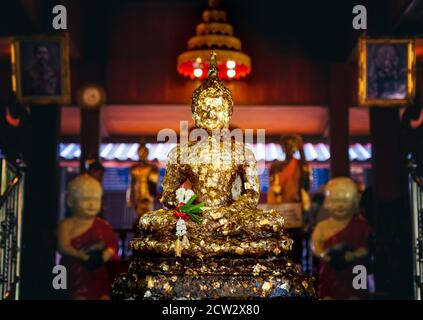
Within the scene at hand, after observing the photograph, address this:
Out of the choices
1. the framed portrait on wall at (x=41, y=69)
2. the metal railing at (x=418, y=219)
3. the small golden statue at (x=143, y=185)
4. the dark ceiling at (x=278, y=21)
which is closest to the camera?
the metal railing at (x=418, y=219)

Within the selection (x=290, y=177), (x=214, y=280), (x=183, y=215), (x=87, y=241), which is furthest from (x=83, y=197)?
(x=214, y=280)

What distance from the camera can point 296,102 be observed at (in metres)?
7.53

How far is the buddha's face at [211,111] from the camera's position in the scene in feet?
11.1

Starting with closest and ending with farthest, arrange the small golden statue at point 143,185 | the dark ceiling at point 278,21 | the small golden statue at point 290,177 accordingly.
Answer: the small golden statue at point 290,177 → the small golden statue at point 143,185 → the dark ceiling at point 278,21

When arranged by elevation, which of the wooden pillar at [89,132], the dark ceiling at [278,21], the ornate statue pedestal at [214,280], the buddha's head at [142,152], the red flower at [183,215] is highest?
the dark ceiling at [278,21]

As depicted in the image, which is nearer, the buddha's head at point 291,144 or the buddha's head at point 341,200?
the buddha's head at point 341,200

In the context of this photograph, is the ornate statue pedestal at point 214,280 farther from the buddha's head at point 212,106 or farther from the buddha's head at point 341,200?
the buddha's head at point 341,200

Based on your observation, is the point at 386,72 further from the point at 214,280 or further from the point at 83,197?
the point at 214,280

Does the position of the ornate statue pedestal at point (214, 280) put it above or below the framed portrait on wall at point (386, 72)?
below

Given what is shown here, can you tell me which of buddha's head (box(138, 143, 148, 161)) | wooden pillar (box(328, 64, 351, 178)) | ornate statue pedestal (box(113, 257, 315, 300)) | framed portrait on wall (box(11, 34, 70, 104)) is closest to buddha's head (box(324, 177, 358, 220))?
wooden pillar (box(328, 64, 351, 178))

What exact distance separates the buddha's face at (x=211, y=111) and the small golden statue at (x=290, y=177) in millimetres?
3414

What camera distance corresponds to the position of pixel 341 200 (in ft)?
19.9

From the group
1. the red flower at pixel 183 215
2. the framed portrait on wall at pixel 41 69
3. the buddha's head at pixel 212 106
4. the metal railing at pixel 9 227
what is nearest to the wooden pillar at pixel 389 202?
the framed portrait on wall at pixel 41 69
